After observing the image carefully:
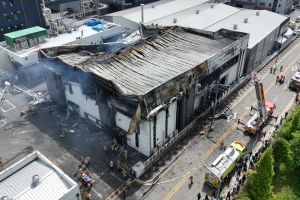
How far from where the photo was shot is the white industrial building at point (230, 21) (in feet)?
185

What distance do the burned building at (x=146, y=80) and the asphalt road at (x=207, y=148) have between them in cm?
384

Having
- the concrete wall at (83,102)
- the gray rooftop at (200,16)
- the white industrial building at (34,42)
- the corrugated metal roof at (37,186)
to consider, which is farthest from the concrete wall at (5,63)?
the corrugated metal roof at (37,186)

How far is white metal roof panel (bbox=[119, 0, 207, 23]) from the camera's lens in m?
67.2

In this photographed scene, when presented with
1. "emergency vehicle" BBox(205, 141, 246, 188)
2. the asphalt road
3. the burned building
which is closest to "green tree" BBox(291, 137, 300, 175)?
the asphalt road

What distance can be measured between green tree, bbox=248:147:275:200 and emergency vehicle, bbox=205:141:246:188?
3.39 meters

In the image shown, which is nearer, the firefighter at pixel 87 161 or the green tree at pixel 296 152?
the green tree at pixel 296 152

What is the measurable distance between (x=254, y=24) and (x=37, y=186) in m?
57.7

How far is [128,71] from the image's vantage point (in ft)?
124

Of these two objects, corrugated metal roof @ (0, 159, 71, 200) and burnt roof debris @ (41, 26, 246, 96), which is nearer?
corrugated metal roof @ (0, 159, 71, 200)

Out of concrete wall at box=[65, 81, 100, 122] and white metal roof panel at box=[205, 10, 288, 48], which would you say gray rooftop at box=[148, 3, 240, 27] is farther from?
concrete wall at box=[65, 81, 100, 122]

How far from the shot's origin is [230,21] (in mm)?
67438

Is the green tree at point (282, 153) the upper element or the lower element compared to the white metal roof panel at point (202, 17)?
lower

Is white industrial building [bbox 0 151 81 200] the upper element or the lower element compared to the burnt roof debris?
lower

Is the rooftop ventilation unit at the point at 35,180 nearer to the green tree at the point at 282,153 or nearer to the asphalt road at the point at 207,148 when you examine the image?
the asphalt road at the point at 207,148
